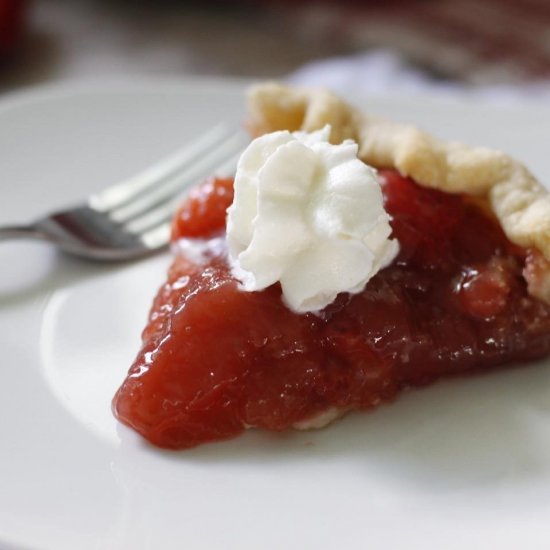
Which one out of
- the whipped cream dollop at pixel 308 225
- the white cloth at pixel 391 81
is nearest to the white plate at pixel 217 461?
the whipped cream dollop at pixel 308 225

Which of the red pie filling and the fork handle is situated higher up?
the red pie filling

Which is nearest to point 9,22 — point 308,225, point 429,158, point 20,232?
point 20,232

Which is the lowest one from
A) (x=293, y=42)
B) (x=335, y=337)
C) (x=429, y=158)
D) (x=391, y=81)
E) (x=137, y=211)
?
(x=293, y=42)

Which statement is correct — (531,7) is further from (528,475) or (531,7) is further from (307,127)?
(528,475)

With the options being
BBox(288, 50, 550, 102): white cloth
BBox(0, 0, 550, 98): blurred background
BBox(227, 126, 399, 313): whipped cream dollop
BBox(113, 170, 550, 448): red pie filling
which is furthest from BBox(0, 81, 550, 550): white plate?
BBox(0, 0, 550, 98): blurred background

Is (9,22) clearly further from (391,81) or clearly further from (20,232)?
(20,232)

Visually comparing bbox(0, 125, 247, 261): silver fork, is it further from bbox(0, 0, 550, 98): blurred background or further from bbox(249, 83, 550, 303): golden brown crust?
bbox(0, 0, 550, 98): blurred background
